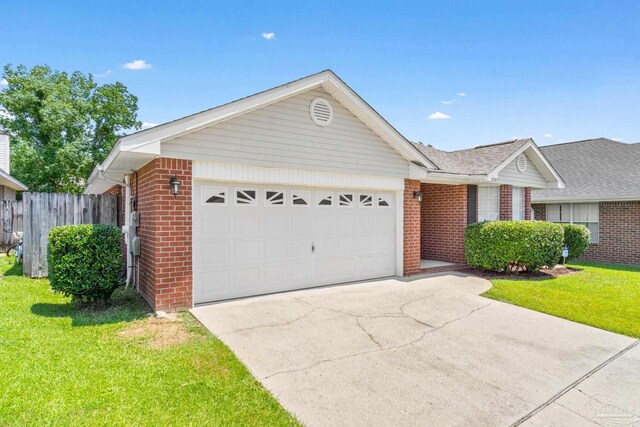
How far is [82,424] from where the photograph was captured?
2.90 meters

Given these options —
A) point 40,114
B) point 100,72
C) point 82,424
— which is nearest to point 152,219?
point 82,424

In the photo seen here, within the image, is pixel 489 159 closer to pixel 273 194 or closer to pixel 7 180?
pixel 273 194

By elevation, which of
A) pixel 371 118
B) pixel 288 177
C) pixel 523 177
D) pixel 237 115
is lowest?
pixel 288 177

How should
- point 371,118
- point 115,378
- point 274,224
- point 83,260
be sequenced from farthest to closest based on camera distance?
1. point 371,118
2. point 274,224
3. point 83,260
4. point 115,378

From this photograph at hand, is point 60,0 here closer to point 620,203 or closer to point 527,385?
point 527,385

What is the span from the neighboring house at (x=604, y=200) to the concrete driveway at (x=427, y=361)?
1080 cm

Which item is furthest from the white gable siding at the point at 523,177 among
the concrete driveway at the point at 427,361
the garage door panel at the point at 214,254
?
the garage door panel at the point at 214,254

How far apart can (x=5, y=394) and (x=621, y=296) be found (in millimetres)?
10847

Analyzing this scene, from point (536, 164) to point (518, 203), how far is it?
155 cm

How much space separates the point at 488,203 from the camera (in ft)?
39.4

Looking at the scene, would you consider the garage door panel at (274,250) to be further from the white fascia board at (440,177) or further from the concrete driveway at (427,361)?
the white fascia board at (440,177)

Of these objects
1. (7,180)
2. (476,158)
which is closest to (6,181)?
(7,180)

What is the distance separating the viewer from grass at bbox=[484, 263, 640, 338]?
625 cm

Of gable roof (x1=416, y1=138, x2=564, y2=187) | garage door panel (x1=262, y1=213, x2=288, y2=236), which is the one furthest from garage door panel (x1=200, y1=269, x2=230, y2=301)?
gable roof (x1=416, y1=138, x2=564, y2=187)
